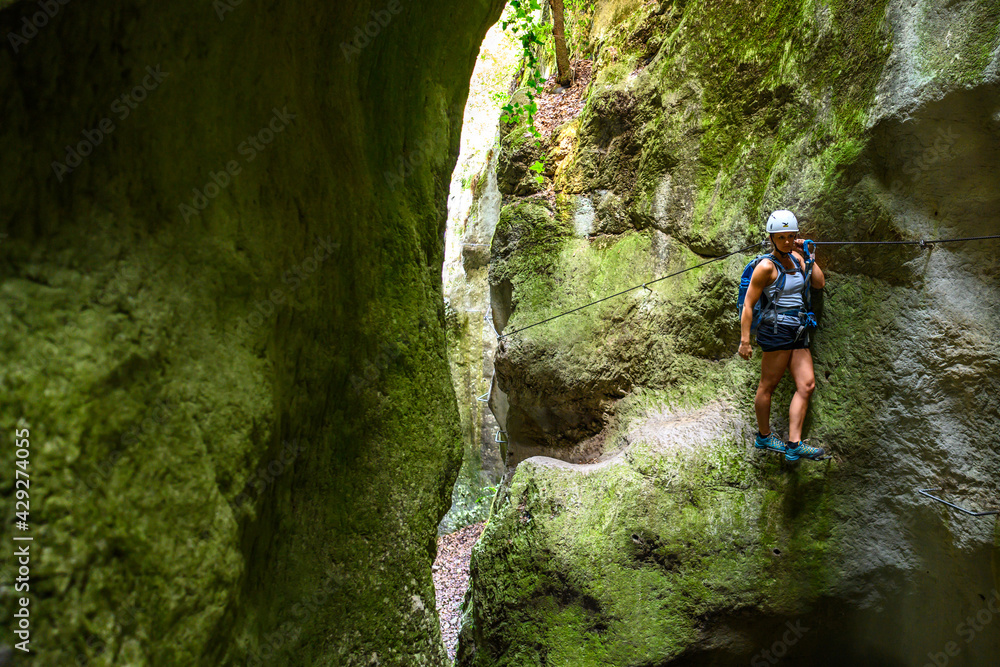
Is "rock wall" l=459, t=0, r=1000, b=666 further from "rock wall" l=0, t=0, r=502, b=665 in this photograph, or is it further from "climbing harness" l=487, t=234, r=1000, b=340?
"rock wall" l=0, t=0, r=502, b=665

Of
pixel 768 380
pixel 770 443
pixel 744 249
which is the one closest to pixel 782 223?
pixel 744 249

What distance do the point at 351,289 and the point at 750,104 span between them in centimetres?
433

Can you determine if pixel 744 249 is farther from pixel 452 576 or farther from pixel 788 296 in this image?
pixel 452 576

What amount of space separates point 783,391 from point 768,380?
1.37 feet

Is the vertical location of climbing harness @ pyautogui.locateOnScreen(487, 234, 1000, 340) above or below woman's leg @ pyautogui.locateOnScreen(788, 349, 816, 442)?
above

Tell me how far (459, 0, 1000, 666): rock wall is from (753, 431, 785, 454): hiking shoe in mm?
144

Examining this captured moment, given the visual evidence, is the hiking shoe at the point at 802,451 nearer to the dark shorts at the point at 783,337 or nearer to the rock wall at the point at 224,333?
the dark shorts at the point at 783,337

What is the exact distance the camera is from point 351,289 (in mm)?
3189

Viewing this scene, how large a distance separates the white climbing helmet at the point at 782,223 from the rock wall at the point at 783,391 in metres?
0.45

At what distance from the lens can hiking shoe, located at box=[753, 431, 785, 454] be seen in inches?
175

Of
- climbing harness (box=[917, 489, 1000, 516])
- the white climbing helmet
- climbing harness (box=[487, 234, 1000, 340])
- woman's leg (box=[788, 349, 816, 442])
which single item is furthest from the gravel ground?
the white climbing helmet

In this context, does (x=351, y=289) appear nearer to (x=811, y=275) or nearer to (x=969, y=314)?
(x=811, y=275)

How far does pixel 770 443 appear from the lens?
450 centimetres

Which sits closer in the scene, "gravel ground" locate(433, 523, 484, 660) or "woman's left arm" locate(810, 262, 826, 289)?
"woman's left arm" locate(810, 262, 826, 289)
